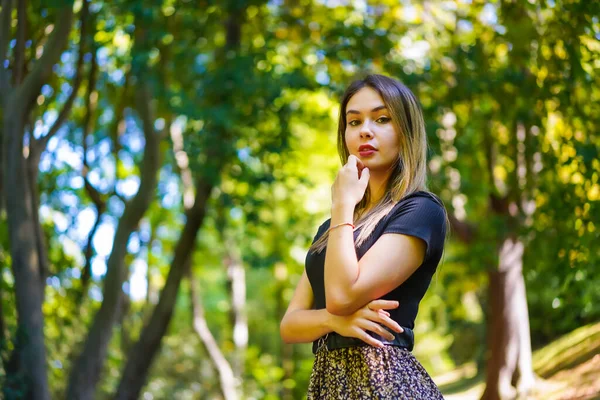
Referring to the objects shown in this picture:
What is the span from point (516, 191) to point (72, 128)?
6.76m

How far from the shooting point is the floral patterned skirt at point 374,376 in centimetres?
221

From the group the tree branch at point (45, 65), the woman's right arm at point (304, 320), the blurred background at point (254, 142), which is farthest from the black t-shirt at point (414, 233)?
the tree branch at point (45, 65)

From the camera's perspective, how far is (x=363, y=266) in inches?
84.9

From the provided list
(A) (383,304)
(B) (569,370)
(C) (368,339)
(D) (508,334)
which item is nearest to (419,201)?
(A) (383,304)

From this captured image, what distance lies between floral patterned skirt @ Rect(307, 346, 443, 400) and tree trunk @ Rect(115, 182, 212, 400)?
6.50 m

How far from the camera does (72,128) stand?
12.0 m

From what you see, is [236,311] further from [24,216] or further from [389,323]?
[389,323]

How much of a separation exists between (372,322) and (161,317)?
696cm

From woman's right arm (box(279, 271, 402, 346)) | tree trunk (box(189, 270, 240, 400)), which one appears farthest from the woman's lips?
tree trunk (box(189, 270, 240, 400))

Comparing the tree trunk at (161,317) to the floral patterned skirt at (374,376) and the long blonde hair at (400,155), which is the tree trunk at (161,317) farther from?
the floral patterned skirt at (374,376)

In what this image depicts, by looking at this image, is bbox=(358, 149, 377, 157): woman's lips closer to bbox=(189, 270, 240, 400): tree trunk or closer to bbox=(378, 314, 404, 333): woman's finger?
bbox=(378, 314, 404, 333): woman's finger

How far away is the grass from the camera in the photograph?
9.45 m

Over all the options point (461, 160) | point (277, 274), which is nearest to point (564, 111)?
point (461, 160)

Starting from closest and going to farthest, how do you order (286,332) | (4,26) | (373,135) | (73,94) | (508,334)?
(373,135), (286,332), (4,26), (73,94), (508,334)
